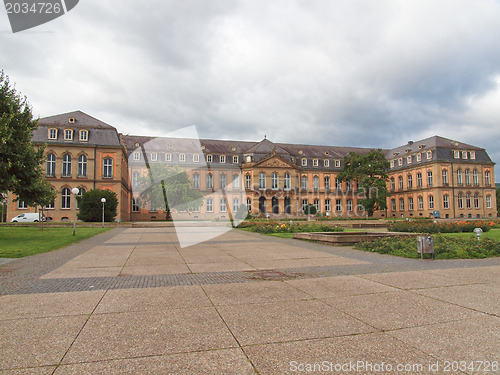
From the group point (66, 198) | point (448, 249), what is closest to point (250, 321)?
point (448, 249)

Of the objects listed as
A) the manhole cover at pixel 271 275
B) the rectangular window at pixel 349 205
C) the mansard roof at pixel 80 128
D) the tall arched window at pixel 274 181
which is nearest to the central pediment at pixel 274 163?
the tall arched window at pixel 274 181

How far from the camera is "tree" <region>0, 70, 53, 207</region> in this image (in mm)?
18203

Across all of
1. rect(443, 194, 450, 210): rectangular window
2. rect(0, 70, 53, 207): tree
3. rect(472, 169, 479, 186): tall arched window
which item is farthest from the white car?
rect(472, 169, 479, 186): tall arched window

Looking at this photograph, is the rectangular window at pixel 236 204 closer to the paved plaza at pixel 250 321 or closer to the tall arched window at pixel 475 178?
the tall arched window at pixel 475 178

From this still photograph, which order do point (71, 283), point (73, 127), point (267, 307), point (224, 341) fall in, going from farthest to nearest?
1. point (73, 127)
2. point (71, 283)
3. point (267, 307)
4. point (224, 341)

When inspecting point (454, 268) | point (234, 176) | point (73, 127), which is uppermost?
point (73, 127)

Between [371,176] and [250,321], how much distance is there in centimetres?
6631

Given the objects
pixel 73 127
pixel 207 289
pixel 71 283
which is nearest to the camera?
pixel 207 289

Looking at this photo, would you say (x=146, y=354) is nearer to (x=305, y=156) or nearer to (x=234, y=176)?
(x=234, y=176)

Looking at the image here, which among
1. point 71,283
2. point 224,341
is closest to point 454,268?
point 224,341

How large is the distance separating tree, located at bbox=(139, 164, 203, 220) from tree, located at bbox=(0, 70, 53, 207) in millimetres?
32351

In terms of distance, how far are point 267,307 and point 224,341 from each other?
157 cm

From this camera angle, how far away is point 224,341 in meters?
4.09

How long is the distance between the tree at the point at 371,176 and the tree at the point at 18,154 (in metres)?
55.4
